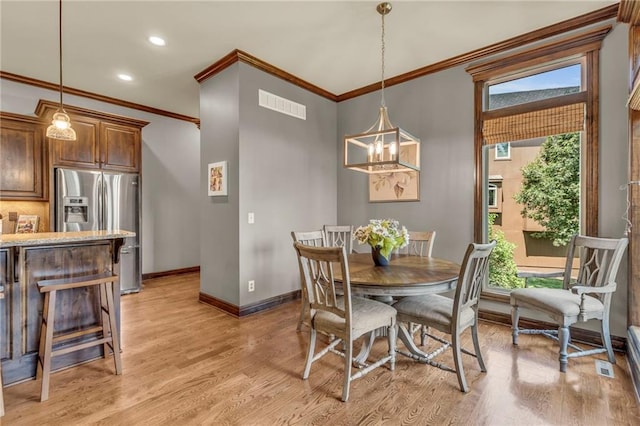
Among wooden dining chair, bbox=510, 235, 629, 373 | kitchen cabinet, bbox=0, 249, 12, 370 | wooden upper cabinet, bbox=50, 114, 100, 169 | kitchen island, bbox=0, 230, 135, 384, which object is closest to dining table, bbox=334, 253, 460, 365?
wooden dining chair, bbox=510, 235, 629, 373

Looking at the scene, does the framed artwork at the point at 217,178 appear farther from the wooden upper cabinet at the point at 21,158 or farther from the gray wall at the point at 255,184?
the wooden upper cabinet at the point at 21,158

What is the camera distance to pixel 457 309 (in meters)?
2.05

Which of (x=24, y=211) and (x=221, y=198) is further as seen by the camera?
(x=24, y=211)

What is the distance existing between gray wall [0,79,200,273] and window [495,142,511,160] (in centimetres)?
504

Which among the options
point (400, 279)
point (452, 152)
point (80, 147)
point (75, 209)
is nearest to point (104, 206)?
point (75, 209)

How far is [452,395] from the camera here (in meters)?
2.04

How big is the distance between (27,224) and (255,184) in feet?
9.94

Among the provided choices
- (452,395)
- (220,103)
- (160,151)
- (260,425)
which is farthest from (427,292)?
(160,151)

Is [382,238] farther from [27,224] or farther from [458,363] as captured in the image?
[27,224]

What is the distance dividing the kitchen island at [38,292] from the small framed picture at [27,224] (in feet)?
7.01

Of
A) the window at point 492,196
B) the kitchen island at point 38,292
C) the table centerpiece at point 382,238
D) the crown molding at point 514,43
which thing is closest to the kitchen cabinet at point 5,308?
the kitchen island at point 38,292

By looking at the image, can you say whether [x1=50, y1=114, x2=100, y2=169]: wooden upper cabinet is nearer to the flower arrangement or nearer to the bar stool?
the bar stool

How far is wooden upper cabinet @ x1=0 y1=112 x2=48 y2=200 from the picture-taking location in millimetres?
3771

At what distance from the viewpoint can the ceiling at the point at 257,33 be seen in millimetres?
2740
